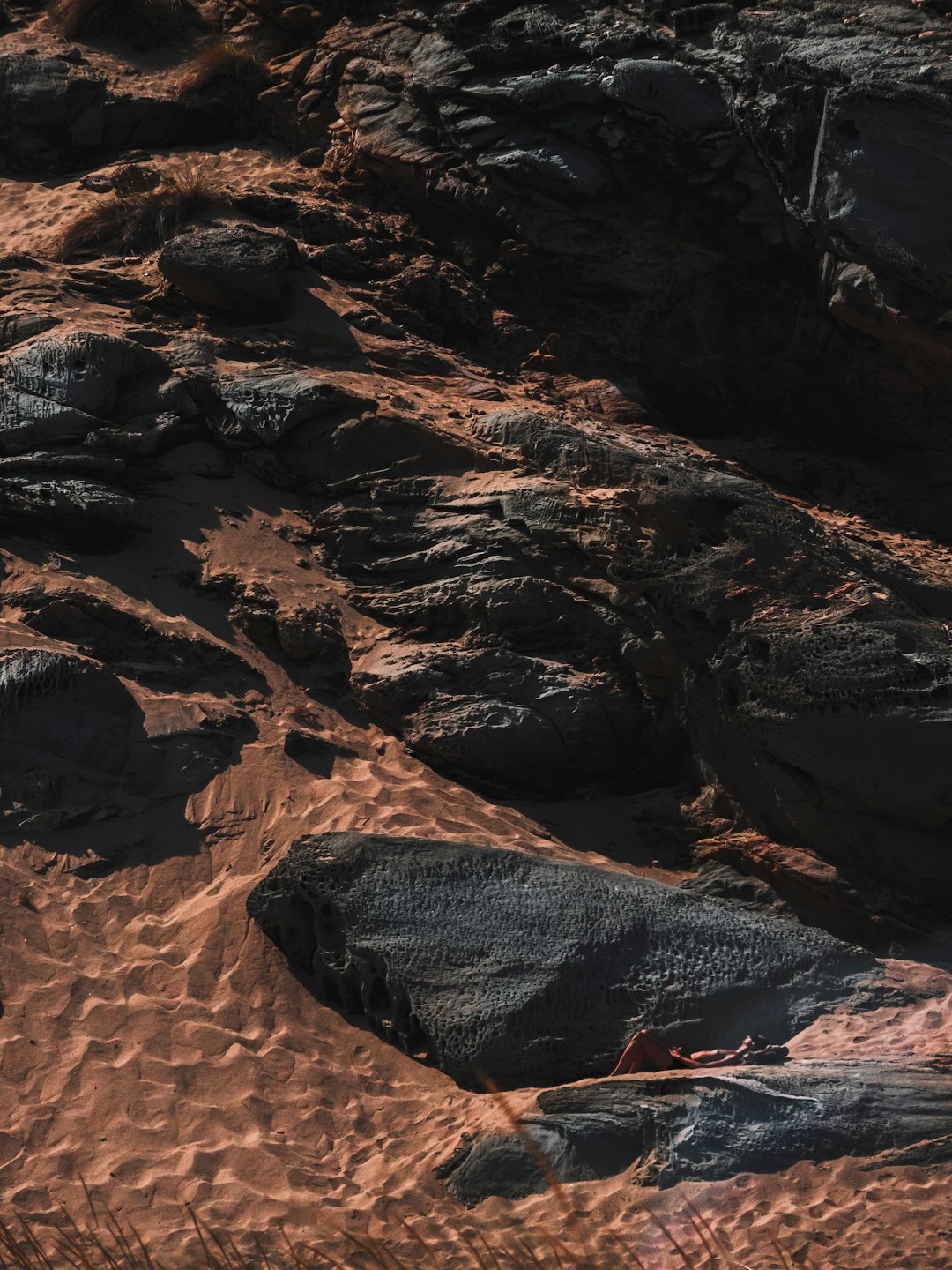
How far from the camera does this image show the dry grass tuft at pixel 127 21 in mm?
13562

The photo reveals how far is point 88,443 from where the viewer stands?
28.4 feet

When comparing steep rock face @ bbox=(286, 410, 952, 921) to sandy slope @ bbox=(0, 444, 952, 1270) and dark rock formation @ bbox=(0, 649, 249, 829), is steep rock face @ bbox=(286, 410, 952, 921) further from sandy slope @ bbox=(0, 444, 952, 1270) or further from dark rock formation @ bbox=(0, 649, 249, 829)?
dark rock formation @ bbox=(0, 649, 249, 829)

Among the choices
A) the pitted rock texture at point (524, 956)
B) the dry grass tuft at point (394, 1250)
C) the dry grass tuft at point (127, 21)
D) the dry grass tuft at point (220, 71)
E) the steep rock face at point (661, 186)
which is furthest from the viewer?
the dry grass tuft at point (127, 21)

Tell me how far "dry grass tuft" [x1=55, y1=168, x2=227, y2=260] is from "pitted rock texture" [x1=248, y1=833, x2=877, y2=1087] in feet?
22.2

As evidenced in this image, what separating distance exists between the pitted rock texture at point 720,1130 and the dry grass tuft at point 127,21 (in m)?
12.7

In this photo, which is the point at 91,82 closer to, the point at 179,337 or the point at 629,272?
the point at 179,337

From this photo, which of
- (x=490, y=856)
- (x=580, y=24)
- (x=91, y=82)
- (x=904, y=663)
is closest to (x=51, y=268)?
(x=91, y=82)

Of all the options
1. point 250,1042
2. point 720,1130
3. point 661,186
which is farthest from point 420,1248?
point 661,186

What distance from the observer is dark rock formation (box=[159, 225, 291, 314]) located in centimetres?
994

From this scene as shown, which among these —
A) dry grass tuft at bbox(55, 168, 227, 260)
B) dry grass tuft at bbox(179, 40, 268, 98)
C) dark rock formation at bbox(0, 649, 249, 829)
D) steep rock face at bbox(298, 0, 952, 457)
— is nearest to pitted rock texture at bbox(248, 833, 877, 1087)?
dark rock formation at bbox(0, 649, 249, 829)

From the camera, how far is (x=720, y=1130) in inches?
192

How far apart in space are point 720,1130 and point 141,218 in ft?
30.2

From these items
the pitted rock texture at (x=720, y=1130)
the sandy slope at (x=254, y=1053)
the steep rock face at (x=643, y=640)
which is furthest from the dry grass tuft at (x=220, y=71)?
the pitted rock texture at (x=720, y=1130)

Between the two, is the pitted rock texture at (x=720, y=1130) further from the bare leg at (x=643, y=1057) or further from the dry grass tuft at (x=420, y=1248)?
the bare leg at (x=643, y=1057)
